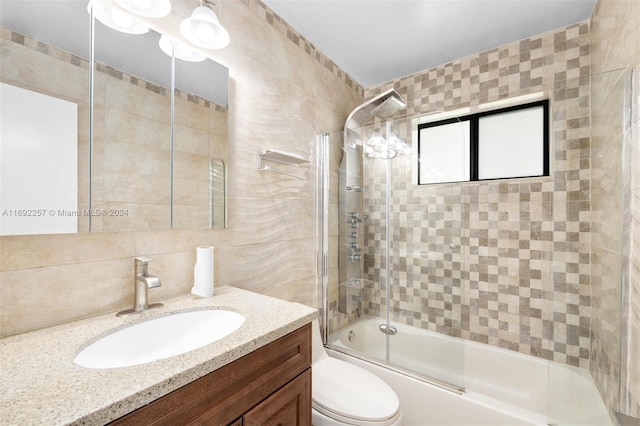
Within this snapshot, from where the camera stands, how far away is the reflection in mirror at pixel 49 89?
786 mm

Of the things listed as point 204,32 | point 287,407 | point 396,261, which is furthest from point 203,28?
point 396,261

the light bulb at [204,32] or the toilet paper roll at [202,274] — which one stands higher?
the light bulb at [204,32]

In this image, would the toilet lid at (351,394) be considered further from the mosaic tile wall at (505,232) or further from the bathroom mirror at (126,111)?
the bathroom mirror at (126,111)

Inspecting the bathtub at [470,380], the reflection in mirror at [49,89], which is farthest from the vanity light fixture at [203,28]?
the bathtub at [470,380]

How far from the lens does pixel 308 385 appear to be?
989 mm

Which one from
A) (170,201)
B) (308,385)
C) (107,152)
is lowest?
(308,385)

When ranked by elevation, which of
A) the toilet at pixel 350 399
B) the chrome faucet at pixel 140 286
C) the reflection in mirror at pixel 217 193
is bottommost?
the toilet at pixel 350 399

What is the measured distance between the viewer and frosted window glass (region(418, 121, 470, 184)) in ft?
5.90

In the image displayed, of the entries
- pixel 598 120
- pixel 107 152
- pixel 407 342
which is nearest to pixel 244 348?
pixel 107 152

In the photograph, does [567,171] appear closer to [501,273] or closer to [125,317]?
[501,273]

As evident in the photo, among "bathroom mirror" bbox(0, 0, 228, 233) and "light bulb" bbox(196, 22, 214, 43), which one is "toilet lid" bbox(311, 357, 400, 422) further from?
"light bulb" bbox(196, 22, 214, 43)

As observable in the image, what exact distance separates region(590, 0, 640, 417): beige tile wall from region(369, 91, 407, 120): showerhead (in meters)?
1.00

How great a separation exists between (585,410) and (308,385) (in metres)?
1.35

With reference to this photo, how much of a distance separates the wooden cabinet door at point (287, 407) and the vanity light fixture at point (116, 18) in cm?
137
